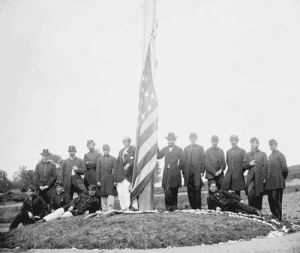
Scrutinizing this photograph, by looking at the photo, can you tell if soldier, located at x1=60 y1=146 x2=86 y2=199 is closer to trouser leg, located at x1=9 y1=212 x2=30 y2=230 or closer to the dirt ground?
trouser leg, located at x1=9 y1=212 x2=30 y2=230

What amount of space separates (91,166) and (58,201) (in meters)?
1.40

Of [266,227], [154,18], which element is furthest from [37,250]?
[154,18]

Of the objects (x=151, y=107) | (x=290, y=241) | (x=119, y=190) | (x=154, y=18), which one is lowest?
(x=290, y=241)

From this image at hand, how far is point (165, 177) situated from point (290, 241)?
3666 millimetres

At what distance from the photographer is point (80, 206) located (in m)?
9.05

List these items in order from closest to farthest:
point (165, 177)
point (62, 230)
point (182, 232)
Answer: point (182, 232) → point (62, 230) → point (165, 177)

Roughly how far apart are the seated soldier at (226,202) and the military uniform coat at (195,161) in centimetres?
52

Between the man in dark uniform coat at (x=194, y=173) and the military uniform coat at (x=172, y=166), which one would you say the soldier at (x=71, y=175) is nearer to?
the military uniform coat at (x=172, y=166)

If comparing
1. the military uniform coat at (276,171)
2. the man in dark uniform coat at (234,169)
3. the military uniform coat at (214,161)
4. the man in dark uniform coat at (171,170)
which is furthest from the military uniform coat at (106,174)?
the military uniform coat at (276,171)

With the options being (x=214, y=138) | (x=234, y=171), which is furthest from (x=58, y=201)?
(x=234, y=171)

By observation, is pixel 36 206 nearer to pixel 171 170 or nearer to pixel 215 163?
pixel 171 170

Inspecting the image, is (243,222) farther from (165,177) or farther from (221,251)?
(165,177)

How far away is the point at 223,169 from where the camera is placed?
388 inches

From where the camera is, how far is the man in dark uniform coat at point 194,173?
955 centimetres
